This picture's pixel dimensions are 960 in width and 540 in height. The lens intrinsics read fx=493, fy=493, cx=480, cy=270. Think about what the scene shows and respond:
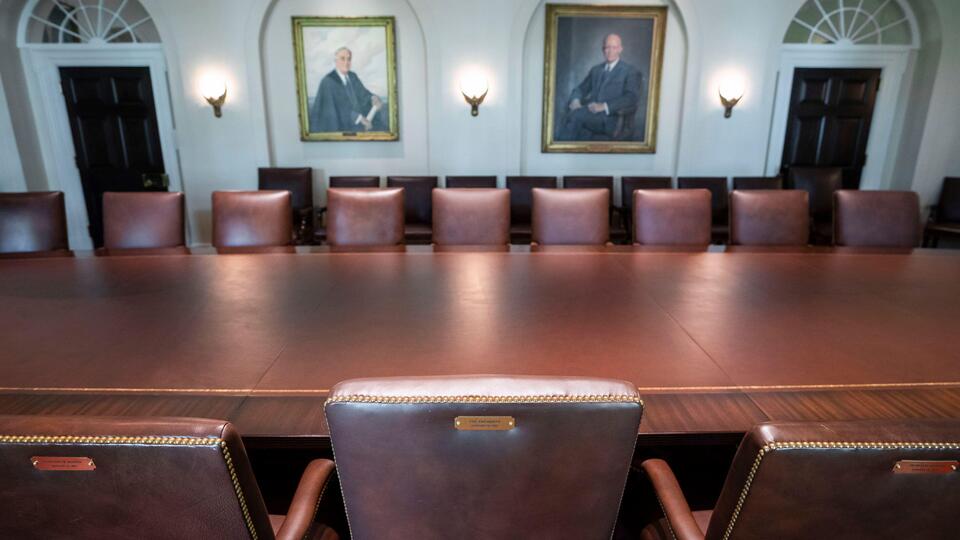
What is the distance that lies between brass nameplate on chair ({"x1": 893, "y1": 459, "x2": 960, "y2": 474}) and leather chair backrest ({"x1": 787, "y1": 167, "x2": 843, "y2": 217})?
3.80 metres

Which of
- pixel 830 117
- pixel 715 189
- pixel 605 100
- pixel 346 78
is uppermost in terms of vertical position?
pixel 346 78

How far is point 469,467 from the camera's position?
55cm

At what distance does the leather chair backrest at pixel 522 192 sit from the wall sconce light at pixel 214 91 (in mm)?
2144

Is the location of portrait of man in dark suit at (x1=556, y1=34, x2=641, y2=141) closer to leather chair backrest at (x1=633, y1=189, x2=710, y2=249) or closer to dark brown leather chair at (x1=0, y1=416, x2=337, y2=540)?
leather chair backrest at (x1=633, y1=189, x2=710, y2=249)

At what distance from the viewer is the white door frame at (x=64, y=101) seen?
11.9 ft

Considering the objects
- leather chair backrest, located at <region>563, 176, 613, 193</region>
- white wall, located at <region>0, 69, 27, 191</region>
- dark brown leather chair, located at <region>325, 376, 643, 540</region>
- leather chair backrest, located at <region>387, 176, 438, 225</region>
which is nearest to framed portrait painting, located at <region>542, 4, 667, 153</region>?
Result: leather chair backrest, located at <region>563, 176, 613, 193</region>

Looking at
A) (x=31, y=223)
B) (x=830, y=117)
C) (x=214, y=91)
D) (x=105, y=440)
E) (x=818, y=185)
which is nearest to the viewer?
(x=105, y=440)

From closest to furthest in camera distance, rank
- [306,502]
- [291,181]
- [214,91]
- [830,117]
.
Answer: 1. [306,502]
2. [214,91]
3. [291,181]
4. [830,117]

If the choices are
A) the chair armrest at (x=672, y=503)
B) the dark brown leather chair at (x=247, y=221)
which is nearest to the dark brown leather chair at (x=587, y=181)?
the dark brown leather chair at (x=247, y=221)

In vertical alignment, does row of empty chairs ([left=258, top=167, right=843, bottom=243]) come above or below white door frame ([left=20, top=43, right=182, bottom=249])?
below

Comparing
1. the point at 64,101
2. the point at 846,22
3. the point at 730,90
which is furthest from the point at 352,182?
the point at 846,22

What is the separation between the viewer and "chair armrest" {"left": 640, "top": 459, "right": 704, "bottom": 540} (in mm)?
699

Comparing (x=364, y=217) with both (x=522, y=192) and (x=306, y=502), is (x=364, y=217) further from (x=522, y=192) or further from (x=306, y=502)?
(x=522, y=192)

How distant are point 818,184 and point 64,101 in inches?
226
